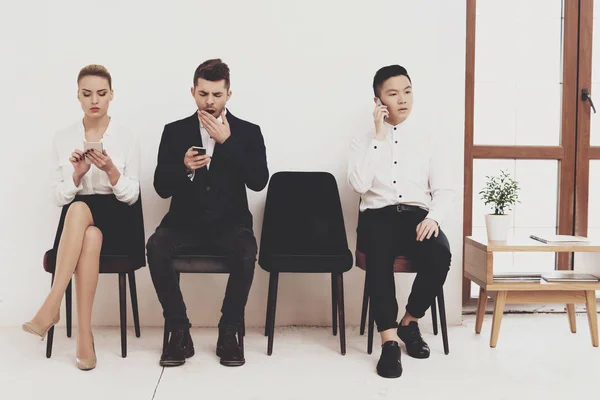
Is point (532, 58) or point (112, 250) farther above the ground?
point (532, 58)

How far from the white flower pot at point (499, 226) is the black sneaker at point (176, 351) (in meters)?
1.52

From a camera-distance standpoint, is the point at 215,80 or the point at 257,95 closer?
the point at 215,80

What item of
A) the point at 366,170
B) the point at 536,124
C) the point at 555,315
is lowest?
the point at 555,315

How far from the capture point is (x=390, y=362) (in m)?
2.20

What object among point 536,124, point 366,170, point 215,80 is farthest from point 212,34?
point 536,124

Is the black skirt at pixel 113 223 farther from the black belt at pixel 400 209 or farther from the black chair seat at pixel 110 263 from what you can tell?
the black belt at pixel 400 209

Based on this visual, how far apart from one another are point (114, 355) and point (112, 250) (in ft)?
1.54

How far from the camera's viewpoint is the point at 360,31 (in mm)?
2955

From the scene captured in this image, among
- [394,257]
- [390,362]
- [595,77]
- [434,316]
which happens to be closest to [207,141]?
[394,257]

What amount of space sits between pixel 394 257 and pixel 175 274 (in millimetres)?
951

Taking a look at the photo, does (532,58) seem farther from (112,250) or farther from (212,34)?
(112,250)

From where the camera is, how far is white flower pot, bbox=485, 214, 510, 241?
2.66m

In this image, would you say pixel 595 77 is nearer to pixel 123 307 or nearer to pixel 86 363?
pixel 123 307

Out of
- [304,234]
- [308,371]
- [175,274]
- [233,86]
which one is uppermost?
[233,86]
